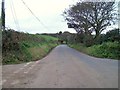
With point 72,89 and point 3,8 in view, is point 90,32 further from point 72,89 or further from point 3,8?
point 72,89

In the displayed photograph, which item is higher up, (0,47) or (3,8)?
(3,8)

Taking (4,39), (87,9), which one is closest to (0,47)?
(4,39)

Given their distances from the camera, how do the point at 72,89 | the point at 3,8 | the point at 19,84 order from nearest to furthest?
the point at 72,89, the point at 19,84, the point at 3,8

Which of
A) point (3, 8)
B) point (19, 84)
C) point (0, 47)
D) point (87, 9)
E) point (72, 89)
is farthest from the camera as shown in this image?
point (87, 9)

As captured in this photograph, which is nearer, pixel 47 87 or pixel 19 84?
pixel 47 87

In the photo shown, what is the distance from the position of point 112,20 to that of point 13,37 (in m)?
27.4

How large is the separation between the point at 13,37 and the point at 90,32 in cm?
2934

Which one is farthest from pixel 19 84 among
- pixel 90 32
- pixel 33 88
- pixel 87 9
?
pixel 90 32

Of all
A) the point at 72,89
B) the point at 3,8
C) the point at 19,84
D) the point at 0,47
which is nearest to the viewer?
the point at 72,89

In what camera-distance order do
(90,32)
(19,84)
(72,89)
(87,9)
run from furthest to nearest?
1. (90,32)
2. (87,9)
3. (19,84)
4. (72,89)

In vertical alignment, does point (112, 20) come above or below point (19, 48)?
above

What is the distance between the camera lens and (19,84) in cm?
946

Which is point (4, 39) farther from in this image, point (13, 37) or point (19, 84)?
point (19, 84)

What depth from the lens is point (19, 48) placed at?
22.8 metres
